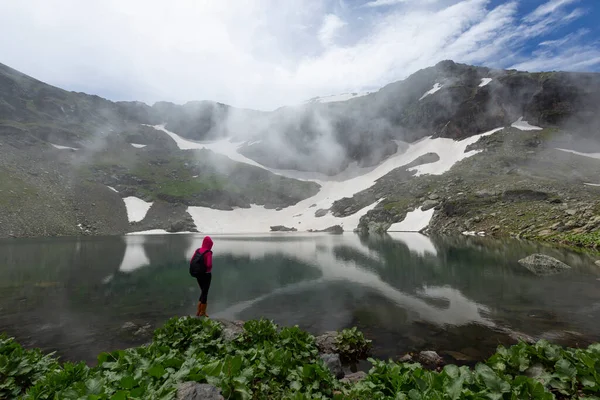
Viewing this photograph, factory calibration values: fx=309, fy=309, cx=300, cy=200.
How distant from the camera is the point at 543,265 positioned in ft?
94.8

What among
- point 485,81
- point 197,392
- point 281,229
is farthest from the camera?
point 485,81

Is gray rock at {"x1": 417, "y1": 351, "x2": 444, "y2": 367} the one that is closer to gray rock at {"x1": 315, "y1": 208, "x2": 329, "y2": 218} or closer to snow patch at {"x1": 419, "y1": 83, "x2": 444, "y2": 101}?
gray rock at {"x1": 315, "y1": 208, "x2": 329, "y2": 218}

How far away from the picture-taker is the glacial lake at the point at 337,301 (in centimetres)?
1388

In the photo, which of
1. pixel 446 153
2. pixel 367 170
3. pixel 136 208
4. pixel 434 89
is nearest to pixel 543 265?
pixel 446 153

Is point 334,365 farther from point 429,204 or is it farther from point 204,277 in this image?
point 429,204

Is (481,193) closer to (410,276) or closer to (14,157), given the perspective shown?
(410,276)

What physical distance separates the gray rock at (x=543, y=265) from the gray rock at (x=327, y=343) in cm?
2326

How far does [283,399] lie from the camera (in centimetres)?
562

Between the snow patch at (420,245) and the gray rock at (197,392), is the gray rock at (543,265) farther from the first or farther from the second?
the gray rock at (197,392)

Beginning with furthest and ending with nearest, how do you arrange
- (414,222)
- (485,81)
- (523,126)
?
(485,81) → (523,126) → (414,222)

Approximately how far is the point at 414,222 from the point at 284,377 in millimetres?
89969

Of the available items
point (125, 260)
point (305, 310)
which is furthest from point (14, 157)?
point (305, 310)

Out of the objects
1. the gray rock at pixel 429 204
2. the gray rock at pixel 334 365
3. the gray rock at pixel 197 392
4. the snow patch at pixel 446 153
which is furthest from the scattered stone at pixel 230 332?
the snow patch at pixel 446 153

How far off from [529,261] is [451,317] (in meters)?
20.0
